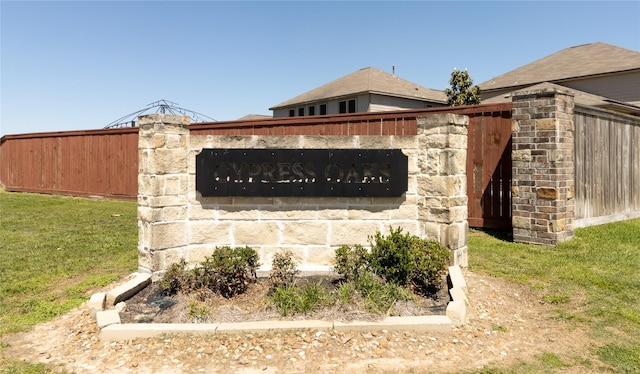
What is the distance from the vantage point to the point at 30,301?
527cm

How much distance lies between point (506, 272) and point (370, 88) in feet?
64.2

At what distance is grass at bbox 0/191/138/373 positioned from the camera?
197 inches

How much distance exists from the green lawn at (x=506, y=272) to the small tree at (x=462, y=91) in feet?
56.7

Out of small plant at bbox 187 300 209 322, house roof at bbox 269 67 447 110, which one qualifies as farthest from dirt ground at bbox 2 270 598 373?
house roof at bbox 269 67 447 110

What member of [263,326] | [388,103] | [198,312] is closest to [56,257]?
[198,312]

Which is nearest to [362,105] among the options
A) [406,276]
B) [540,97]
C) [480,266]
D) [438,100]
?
[438,100]

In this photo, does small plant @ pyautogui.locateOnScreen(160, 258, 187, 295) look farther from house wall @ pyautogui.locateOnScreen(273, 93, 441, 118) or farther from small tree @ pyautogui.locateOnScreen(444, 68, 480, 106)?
small tree @ pyautogui.locateOnScreen(444, 68, 480, 106)

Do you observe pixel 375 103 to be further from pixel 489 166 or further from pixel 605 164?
pixel 489 166

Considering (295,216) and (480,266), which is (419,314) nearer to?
(295,216)

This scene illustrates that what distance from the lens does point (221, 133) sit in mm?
14141

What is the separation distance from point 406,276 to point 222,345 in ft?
7.61

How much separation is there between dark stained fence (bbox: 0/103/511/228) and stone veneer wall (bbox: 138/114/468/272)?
11.8 ft

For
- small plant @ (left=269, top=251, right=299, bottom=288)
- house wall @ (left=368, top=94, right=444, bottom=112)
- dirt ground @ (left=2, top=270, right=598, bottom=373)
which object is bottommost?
dirt ground @ (left=2, top=270, right=598, bottom=373)

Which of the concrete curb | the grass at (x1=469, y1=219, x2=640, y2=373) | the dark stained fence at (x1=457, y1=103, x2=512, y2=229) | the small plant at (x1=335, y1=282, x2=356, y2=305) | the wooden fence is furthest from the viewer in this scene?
the wooden fence
